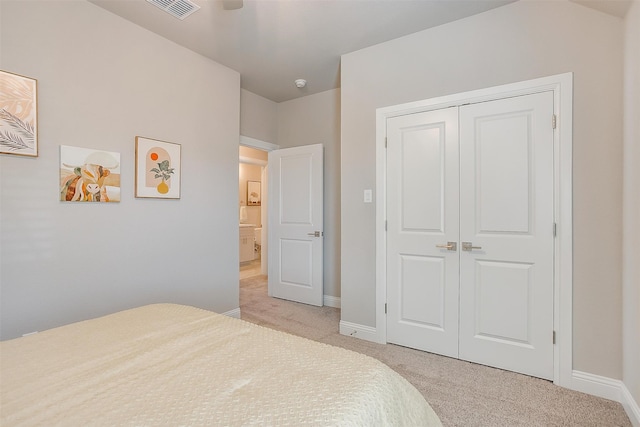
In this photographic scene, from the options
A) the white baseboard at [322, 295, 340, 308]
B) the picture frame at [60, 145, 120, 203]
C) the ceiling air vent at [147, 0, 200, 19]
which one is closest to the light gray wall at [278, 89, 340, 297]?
the white baseboard at [322, 295, 340, 308]

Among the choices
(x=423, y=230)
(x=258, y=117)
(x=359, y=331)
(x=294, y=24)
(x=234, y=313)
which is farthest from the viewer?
(x=258, y=117)

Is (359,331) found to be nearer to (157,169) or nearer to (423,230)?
(423,230)

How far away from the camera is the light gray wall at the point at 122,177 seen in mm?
1934

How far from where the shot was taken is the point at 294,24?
248 centimetres

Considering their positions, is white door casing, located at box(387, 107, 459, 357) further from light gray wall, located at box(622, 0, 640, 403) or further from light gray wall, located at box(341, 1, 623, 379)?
light gray wall, located at box(622, 0, 640, 403)

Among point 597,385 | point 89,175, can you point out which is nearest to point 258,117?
point 89,175

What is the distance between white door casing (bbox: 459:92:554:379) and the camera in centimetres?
213

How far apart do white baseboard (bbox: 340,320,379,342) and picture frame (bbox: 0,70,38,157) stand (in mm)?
2816

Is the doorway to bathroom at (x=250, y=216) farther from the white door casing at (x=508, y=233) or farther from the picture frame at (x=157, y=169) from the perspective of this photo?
the white door casing at (x=508, y=233)

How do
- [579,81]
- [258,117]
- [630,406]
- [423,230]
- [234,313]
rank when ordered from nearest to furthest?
1. [630,406]
2. [579,81]
3. [423,230]
4. [234,313]
5. [258,117]

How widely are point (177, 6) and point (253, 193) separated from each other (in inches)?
220

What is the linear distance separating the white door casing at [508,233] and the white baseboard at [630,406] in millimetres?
361

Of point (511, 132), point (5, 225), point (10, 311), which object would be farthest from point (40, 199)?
point (511, 132)

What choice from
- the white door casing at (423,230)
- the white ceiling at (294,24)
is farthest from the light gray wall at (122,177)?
the white door casing at (423,230)
